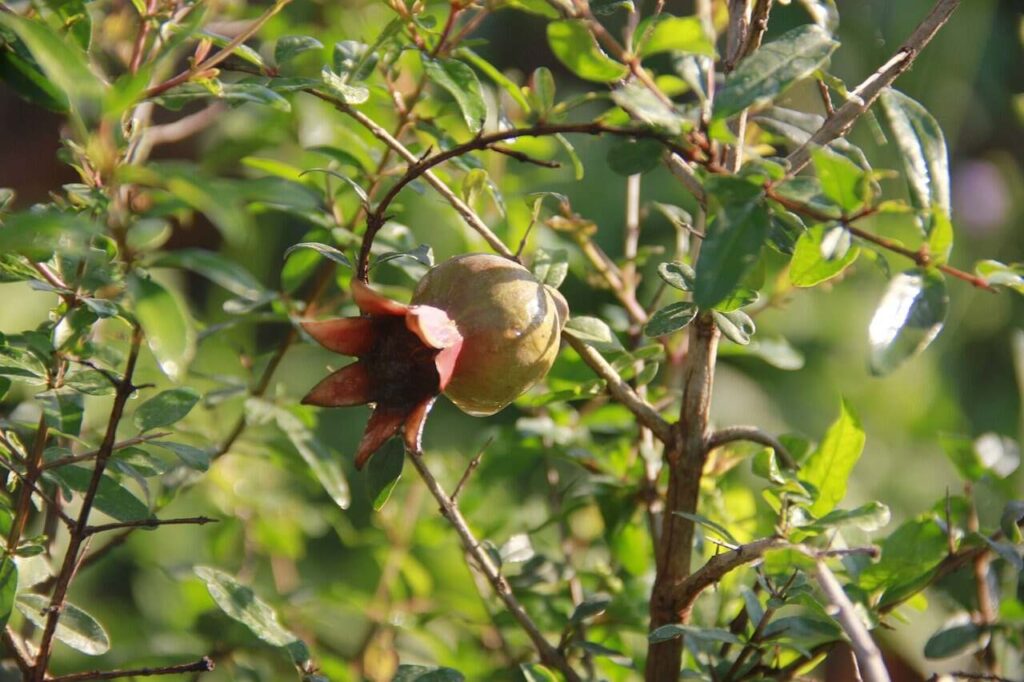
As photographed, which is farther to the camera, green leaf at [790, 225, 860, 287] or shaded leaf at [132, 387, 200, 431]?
shaded leaf at [132, 387, 200, 431]

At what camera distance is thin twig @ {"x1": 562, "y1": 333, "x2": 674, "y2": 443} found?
0.61m

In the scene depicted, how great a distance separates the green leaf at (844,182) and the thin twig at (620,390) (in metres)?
0.18

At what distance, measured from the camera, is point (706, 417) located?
2.06 feet

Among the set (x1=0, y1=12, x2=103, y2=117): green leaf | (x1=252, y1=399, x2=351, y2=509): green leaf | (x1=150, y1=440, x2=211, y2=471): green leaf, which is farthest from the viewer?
(x1=252, y1=399, x2=351, y2=509): green leaf

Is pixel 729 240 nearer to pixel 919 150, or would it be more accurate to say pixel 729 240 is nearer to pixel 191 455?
pixel 919 150

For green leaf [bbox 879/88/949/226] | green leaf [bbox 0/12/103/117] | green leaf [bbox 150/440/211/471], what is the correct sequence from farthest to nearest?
green leaf [bbox 150/440/211/471] < green leaf [bbox 879/88/949/226] < green leaf [bbox 0/12/103/117]

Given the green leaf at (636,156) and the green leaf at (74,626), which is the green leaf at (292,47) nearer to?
the green leaf at (636,156)

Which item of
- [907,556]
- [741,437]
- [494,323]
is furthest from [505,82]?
[907,556]

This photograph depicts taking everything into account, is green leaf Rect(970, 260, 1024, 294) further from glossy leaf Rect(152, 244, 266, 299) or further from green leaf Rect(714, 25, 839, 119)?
glossy leaf Rect(152, 244, 266, 299)

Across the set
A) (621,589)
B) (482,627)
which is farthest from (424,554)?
(621,589)

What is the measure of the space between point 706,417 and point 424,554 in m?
0.53

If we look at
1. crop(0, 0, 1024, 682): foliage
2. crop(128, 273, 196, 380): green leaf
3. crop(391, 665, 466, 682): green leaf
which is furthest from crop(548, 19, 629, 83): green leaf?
crop(391, 665, 466, 682): green leaf

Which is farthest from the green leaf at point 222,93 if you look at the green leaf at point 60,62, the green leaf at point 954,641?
the green leaf at point 954,641

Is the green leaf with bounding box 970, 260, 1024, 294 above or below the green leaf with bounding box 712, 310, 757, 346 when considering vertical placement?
above
